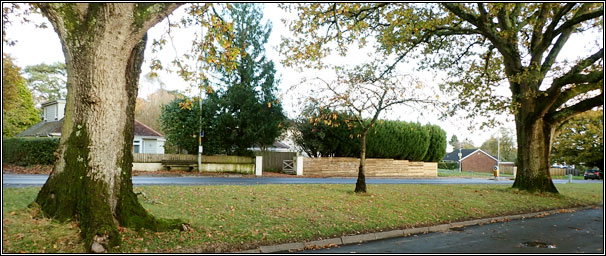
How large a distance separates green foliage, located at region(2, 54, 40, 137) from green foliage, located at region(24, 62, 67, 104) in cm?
234

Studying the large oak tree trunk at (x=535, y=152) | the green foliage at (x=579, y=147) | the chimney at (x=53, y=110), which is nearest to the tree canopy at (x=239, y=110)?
the chimney at (x=53, y=110)

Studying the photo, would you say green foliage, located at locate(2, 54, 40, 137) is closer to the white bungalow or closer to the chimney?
the white bungalow

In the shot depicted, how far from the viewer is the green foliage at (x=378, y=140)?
33.3 metres

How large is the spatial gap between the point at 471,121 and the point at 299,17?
10153 millimetres

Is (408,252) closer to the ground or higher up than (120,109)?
closer to the ground

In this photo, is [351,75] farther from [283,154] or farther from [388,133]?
[388,133]

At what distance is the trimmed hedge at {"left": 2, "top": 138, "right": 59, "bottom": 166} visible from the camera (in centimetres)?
2447

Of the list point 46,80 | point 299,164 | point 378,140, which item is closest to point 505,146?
point 378,140

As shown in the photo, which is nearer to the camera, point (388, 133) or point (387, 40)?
point (387, 40)

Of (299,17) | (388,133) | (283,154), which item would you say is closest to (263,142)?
(283,154)

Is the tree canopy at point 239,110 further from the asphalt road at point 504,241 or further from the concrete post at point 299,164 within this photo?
the asphalt road at point 504,241

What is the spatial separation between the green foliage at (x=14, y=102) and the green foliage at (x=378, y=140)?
18.5 metres

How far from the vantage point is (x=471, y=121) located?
18.7 m

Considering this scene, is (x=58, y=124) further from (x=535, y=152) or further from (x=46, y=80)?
(x=535, y=152)
